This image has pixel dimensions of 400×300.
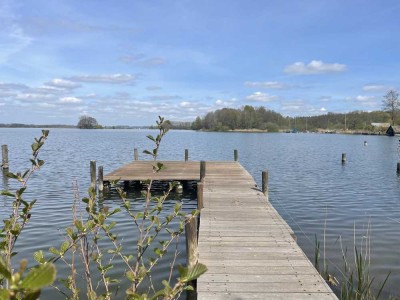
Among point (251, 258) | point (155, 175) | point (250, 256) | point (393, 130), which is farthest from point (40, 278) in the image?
point (393, 130)

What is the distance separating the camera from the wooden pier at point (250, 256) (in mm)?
4918

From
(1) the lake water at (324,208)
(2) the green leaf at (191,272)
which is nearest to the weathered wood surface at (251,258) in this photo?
(1) the lake water at (324,208)

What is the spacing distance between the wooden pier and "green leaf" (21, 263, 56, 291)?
2233mm

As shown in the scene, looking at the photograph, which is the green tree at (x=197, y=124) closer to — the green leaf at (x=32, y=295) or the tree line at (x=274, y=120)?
the tree line at (x=274, y=120)

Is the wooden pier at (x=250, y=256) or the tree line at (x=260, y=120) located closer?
the wooden pier at (x=250, y=256)

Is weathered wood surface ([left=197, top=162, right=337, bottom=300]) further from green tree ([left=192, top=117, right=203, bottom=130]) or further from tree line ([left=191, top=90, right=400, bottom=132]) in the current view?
green tree ([left=192, top=117, right=203, bottom=130])

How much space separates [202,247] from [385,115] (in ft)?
409

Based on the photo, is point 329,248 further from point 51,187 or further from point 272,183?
point 51,187

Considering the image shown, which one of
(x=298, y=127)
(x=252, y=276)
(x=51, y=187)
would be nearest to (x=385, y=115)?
(x=298, y=127)

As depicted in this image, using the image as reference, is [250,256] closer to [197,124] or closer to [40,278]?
[40,278]

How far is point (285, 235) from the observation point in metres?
7.53

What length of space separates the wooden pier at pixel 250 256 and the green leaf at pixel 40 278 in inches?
87.9

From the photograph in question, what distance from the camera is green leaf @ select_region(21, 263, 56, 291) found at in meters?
0.87

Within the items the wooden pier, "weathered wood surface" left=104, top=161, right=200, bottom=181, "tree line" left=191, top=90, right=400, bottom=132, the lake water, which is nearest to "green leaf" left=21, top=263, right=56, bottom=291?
the wooden pier
